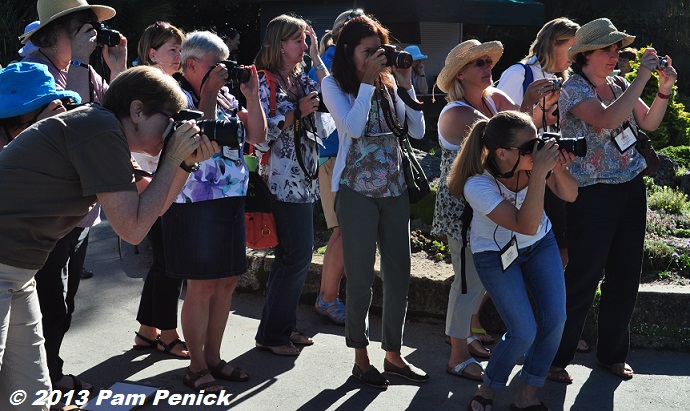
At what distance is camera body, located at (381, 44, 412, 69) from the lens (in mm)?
4594

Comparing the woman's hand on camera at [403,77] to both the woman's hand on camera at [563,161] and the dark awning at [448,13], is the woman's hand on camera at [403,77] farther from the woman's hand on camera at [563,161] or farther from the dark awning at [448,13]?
the dark awning at [448,13]

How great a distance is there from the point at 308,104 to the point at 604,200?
1764mm

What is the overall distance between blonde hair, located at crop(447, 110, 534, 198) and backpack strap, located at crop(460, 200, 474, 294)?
0.15 metres

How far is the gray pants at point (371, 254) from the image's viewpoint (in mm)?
4652

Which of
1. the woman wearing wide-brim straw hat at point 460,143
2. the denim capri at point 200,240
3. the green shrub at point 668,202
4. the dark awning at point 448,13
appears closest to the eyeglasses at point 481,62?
the woman wearing wide-brim straw hat at point 460,143

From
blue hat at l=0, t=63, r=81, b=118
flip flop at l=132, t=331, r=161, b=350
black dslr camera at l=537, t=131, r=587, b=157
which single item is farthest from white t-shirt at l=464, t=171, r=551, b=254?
flip flop at l=132, t=331, r=161, b=350

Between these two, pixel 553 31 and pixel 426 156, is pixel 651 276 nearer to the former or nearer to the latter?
pixel 553 31

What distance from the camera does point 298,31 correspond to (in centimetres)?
513

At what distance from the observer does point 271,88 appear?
5.09m

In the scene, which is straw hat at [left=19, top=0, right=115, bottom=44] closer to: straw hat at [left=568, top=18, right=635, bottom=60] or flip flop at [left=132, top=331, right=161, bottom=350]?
flip flop at [left=132, top=331, right=161, bottom=350]

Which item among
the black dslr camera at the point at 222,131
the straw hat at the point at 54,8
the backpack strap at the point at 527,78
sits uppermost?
the straw hat at the point at 54,8

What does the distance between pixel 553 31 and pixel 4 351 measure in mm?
3784

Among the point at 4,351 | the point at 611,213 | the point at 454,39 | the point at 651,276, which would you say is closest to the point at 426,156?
the point at 651,276

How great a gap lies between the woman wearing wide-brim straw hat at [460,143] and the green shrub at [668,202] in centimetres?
259
